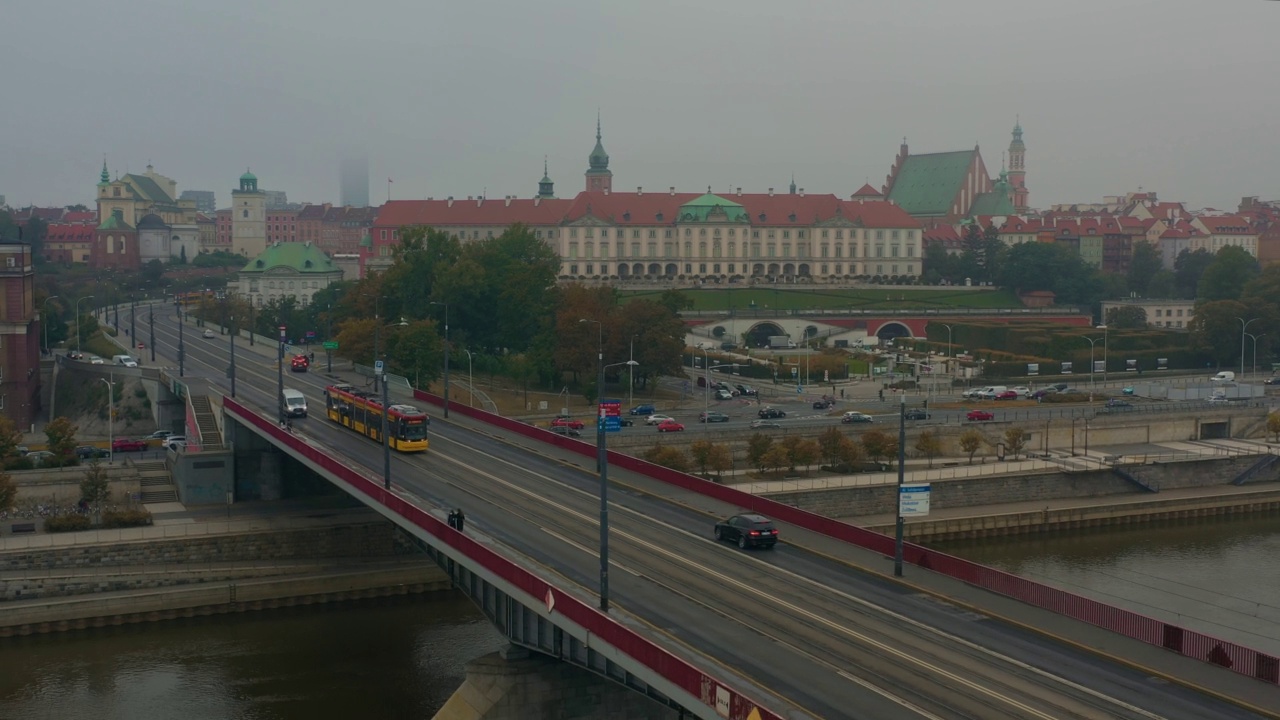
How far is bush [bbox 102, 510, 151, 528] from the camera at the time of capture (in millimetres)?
47281

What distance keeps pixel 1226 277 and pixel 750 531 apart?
318ft

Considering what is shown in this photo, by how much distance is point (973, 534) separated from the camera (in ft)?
171

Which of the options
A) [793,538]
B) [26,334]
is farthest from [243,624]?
[26,334]

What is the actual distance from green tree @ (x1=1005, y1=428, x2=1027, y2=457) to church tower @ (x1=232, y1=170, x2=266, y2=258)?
13852cm

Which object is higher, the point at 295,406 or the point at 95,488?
the point at 295,406

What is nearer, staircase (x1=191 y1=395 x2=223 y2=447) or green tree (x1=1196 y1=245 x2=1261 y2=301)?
staircase (x1=191 y1=395 x2=223 y2=447)

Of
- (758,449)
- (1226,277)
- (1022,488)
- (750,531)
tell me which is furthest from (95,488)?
(1226,277)

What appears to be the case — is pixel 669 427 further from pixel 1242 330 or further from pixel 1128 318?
pixel 1128 318

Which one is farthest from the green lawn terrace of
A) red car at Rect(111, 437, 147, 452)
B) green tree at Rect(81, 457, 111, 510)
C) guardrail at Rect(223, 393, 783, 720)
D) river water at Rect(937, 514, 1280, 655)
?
guardrail at Rect(223, 393, 783, 720)

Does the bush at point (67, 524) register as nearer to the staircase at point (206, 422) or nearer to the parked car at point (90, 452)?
the staircase at point (206, 422)

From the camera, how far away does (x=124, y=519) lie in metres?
47.3

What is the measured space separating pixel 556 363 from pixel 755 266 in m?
66.9

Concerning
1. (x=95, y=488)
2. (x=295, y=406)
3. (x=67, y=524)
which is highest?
(x=295, y=406)

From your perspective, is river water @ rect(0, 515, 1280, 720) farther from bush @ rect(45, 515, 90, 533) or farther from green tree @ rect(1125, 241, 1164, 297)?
green tree @ rect(1125, 241, 1164, 297)
